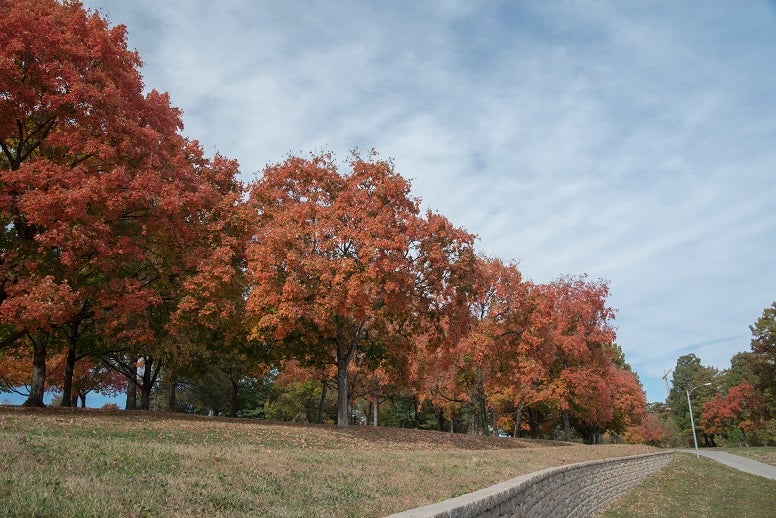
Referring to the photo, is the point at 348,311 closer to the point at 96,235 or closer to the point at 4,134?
the point at 96,235

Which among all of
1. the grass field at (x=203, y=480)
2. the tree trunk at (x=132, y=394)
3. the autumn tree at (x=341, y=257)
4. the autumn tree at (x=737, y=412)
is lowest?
the autumn tree at (x=737, y=412)

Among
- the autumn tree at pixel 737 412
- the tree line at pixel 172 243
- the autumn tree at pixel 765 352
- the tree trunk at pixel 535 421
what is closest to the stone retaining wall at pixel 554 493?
the tree line at pixel 172 243

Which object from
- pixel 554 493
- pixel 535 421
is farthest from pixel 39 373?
pixel 535 421

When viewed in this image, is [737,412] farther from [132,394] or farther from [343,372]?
[132,394]

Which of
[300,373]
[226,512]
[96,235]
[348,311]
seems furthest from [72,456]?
[300,373]

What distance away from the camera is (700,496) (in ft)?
68.1

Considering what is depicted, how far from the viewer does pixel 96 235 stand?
583 inches

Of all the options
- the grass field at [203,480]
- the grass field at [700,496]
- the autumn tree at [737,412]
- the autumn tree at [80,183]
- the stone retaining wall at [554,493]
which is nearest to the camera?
the grass field at [203,480]

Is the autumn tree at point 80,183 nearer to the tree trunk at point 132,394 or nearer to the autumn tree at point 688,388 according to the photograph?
the tree trunk at point 132,394

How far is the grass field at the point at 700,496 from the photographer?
663 inches

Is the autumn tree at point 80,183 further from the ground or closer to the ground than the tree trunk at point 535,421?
further from the ground

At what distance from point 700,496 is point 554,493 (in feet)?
44.2

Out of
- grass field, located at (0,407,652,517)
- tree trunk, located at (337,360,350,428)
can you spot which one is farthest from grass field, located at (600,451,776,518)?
tree trunk, located at (337,360,350,428)

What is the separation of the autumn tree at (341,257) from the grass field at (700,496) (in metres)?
10.1
